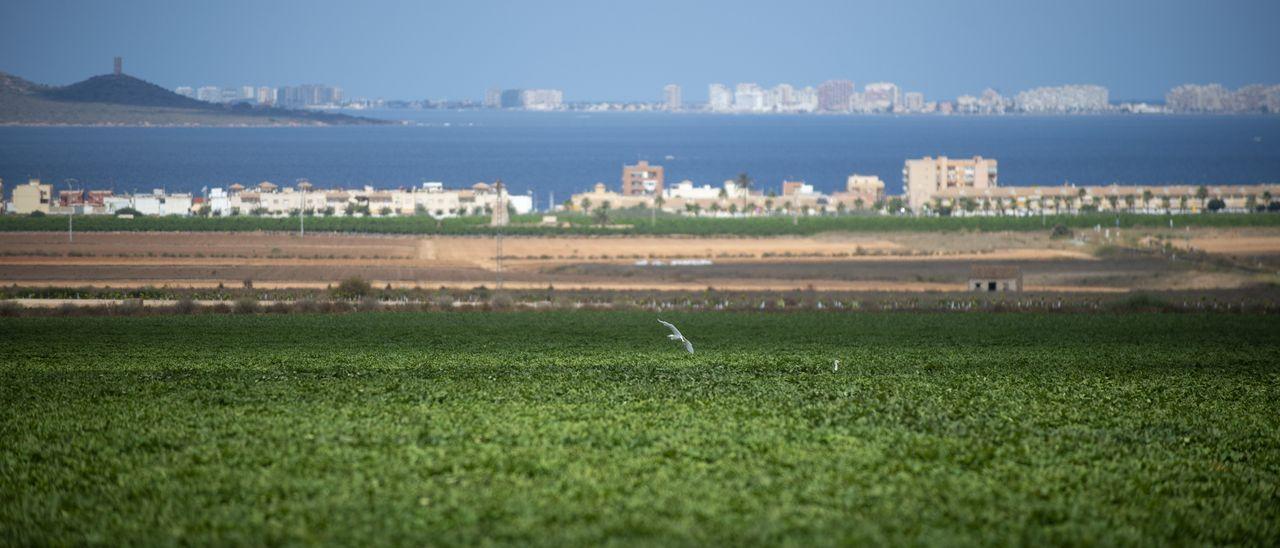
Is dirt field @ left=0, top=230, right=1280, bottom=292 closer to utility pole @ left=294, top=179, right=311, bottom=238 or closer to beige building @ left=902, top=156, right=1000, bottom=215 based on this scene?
utility pole @ left=294, top=179, right=311, bottom=238

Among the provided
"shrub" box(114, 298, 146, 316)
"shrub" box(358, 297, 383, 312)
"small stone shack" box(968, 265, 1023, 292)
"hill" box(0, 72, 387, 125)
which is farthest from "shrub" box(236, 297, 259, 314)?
"hill" box(0, 72, 387, 125)

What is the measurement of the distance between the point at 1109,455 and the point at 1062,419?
6.31ft

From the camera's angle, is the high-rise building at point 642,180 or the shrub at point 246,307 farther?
the high-rise building at point 642,180

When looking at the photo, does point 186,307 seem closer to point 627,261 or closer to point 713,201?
point 627,261

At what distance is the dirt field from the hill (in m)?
26.6

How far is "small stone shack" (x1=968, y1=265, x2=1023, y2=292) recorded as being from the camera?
46.9m

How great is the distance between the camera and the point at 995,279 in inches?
1860

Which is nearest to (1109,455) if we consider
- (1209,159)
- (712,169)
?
(712,169)

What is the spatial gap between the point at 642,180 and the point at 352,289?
6615 centimetres

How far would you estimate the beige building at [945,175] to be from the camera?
4085 inches

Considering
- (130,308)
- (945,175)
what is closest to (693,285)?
(130,308)

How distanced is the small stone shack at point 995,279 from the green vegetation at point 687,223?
80.6 feet

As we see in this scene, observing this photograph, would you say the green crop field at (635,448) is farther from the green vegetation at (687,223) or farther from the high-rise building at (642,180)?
the high-rise building at (642,180)

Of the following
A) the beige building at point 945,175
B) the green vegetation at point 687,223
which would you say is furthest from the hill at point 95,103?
the beige building at point 945,175
